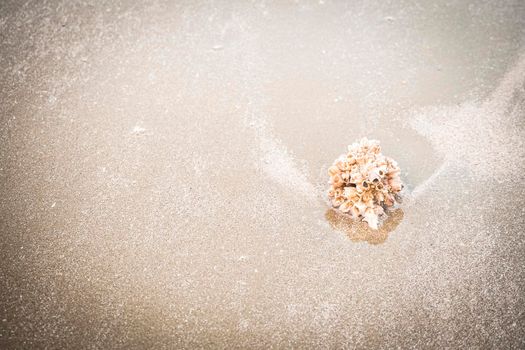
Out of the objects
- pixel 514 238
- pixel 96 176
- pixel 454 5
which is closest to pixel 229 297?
pixel 96 176

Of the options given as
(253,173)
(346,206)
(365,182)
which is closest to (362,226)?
(346,206)

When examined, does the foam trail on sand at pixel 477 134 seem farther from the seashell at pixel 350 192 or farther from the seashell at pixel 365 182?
the seashell at pixel 350 192

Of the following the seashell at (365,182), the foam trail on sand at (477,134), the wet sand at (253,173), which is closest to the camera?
the wet sand at (253,173)

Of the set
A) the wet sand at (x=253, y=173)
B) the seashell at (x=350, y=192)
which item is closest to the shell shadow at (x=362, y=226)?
the wet sand at (x=253, y=173)

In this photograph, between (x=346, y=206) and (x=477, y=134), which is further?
(x=477, y=134)

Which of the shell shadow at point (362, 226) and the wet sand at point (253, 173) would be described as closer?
the wet sand at point (253, 173)

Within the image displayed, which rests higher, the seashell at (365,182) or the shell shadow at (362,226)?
the seashell at (365,182)

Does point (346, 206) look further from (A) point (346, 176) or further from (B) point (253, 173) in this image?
(B) point (253, 173)
